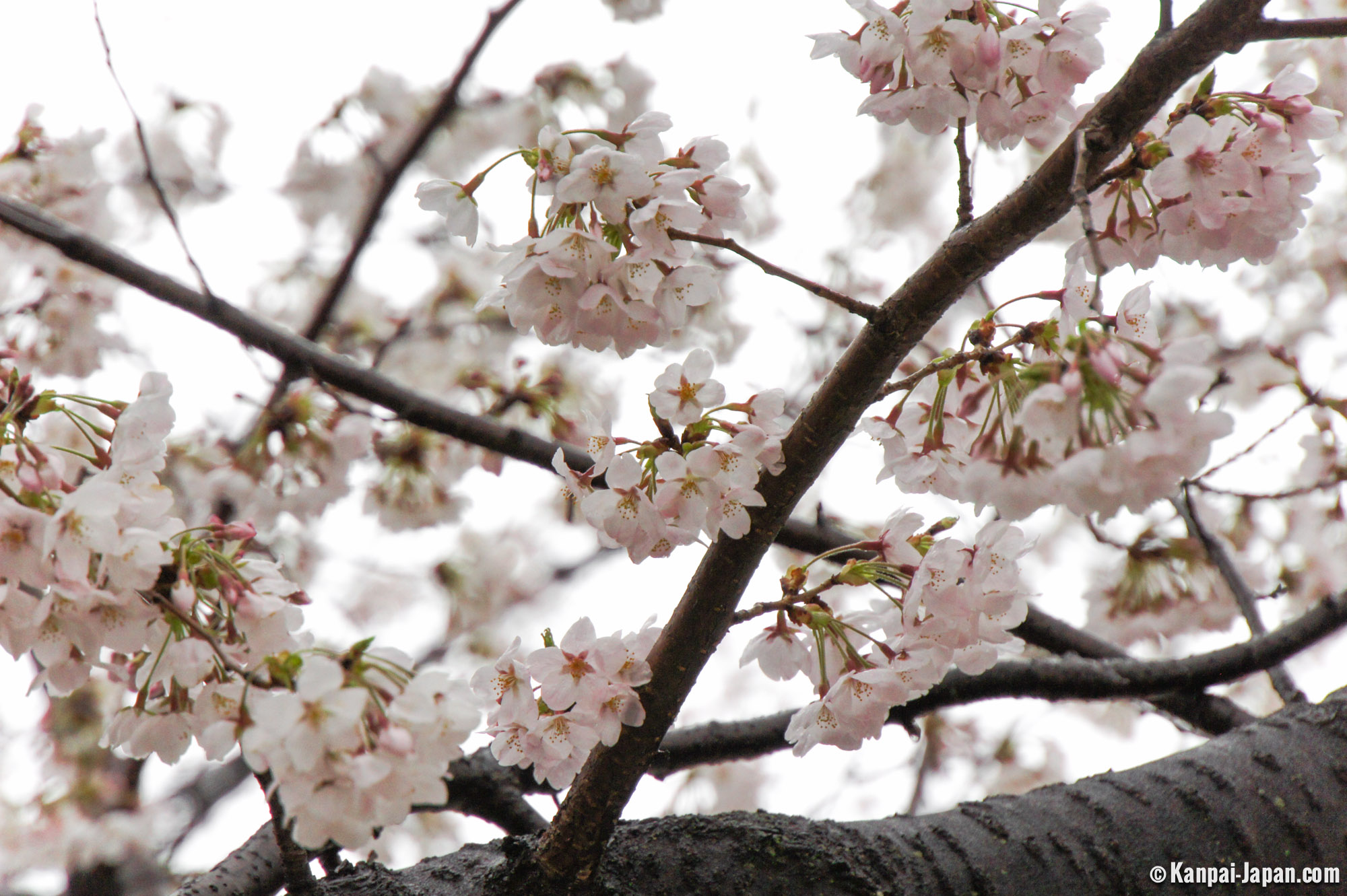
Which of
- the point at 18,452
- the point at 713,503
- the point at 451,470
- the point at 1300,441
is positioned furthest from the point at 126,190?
the point at 1300,441

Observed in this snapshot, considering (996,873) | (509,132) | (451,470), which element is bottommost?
(996,873)

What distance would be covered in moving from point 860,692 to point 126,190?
4.74m

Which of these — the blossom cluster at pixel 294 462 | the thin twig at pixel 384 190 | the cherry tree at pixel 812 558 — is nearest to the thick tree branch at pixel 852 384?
the cherry tree at pixel 812 558

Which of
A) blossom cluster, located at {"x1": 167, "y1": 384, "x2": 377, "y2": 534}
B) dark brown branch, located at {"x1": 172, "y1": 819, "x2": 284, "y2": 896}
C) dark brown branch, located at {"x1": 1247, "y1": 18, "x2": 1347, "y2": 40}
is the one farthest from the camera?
blossom cluster, located at {"x1": 167, "y1": 384, "x2": 377, "y2": 534}

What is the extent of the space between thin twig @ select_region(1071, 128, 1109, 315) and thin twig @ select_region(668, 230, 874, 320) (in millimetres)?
225

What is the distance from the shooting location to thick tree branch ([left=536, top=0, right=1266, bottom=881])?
36.6 inches

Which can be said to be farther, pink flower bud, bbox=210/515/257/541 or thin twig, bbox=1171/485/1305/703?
thin twig, bbox=1171/485/1305/703

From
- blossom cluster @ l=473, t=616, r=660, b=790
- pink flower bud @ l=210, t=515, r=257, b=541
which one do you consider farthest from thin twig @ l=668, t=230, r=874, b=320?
pink flower bud @ l=210, t=515, r=257, b=541

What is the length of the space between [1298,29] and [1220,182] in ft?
0.49

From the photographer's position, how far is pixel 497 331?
3.79 meters

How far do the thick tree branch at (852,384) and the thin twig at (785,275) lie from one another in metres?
0.04

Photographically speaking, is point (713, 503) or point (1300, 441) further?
point (1300, 441)

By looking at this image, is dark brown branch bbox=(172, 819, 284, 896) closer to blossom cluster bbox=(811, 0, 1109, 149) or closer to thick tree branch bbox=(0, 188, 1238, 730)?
thick tree branch bbox=(0, 188, 1238, 730)

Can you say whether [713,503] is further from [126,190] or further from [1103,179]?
[126,190]
